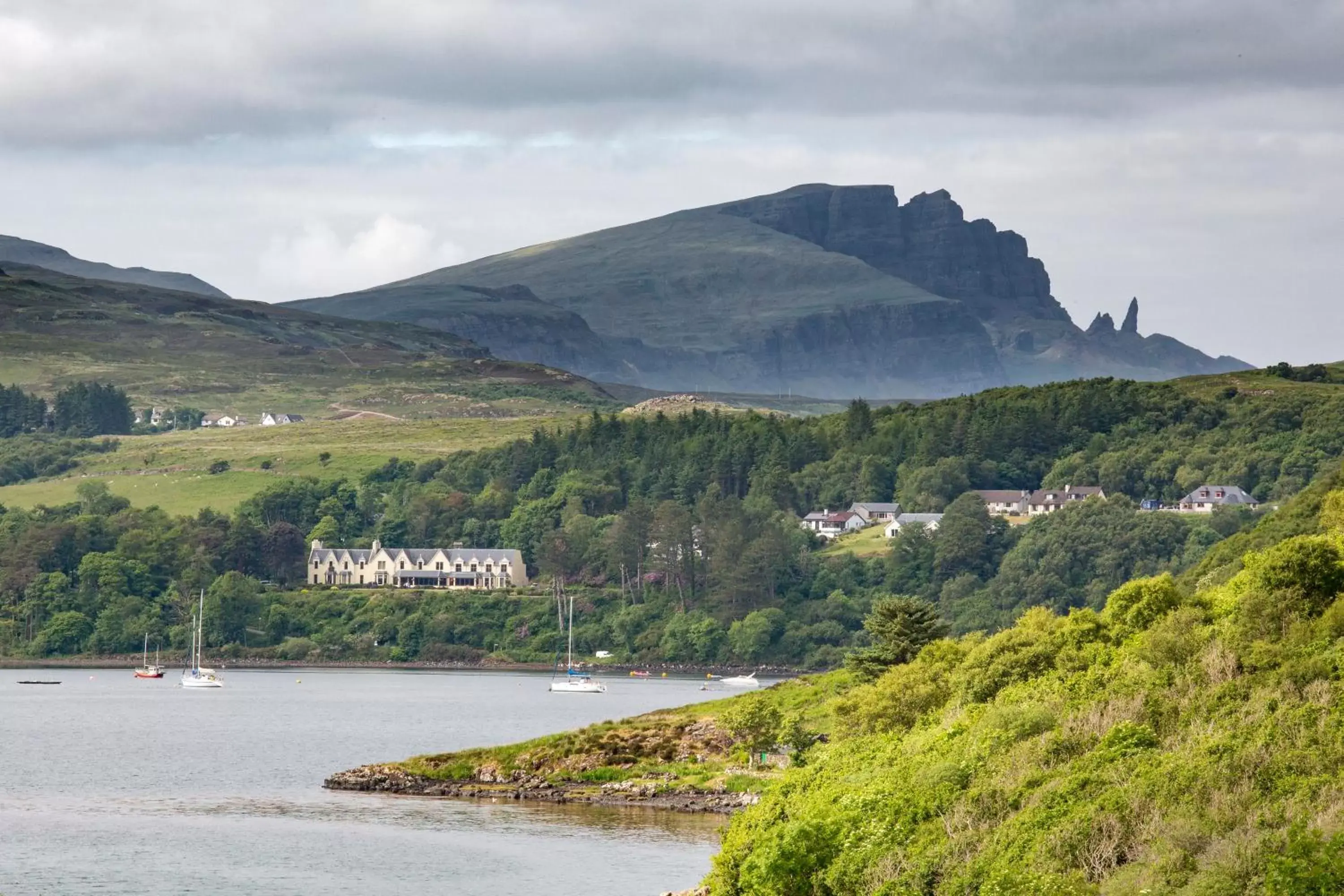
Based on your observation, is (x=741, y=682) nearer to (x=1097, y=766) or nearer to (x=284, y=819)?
(x=284, y=819)

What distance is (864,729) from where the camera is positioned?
80.1 m

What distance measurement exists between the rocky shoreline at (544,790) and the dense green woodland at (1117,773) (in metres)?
10.3

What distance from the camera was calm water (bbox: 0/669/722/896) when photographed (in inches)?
2662

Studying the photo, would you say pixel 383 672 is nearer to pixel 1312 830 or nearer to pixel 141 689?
pixel 141 689

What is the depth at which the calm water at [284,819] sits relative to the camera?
222ft

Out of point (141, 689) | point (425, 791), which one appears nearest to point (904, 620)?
point (425, 791)

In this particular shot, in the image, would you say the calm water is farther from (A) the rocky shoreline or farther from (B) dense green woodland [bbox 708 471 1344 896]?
(B) dense green woodland [bbox 708 471 1344 896]

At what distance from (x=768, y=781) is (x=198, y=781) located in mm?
30887

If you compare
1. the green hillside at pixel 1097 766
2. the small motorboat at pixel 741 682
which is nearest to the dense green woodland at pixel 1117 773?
the green hillside at pixel 1097 766

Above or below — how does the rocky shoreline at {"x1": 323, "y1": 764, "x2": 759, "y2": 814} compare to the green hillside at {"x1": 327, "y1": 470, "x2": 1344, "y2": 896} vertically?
below

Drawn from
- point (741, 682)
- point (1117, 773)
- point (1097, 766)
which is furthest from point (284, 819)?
point (741, 682)

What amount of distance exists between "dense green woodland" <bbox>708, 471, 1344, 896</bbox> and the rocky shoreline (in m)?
10.3

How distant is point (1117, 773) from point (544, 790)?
4155 centimetres

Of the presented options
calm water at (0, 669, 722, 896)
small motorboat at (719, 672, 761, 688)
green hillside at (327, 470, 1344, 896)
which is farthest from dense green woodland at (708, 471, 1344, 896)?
small motorboat at (719, 672, 761, 688)
